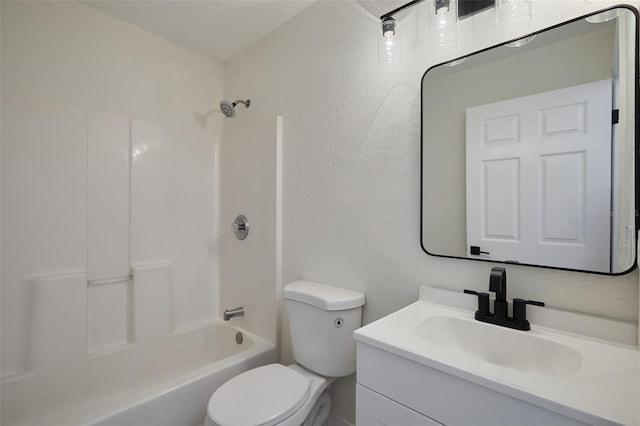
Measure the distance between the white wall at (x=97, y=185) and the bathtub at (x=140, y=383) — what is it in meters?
0.08

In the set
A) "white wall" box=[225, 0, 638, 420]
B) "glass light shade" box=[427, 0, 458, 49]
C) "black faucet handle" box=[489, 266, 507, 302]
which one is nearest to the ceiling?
"white wall" box=[225, 0, 638, 420]

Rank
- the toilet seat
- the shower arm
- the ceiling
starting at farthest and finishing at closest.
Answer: the shower arm, the ceiling, the toilet seat

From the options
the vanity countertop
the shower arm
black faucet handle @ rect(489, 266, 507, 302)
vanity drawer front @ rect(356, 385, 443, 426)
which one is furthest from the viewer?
the shower arm

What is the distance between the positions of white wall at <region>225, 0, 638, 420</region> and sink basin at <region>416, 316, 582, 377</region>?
6.0 inches

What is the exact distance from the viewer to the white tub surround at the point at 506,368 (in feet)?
1.97

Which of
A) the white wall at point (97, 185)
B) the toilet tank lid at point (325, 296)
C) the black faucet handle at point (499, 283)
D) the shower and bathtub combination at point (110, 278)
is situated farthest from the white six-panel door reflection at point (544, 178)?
the white wall at point (97, 185)

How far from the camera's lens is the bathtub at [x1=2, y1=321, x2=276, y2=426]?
1.26 metres

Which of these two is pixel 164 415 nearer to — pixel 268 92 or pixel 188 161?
pixel 188 161

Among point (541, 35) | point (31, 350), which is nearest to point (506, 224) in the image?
point (541, 35)

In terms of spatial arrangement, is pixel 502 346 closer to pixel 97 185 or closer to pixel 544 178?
pixel 544 178

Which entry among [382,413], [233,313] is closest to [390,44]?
[382,413]

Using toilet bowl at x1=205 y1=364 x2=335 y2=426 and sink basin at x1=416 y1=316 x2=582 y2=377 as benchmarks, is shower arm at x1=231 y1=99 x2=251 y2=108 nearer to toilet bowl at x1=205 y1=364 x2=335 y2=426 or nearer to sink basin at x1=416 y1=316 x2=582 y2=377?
toilet bowl at x1=205 y1=364 x2=335 y2=426

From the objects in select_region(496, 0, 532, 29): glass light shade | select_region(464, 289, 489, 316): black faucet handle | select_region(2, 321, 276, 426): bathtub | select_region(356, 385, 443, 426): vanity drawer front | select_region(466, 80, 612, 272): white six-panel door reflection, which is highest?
select_region(496, 0, 532, 29): glass light shade

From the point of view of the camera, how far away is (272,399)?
117cm
